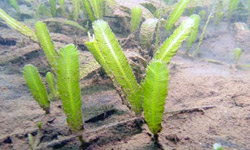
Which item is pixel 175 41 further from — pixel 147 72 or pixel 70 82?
pixel 70 82

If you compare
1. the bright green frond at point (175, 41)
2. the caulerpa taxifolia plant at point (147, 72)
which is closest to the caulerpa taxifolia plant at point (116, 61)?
the caulerpa taxifolia plant at point (147, 72)

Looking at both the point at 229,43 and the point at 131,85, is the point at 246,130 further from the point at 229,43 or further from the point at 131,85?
the point at 229,43

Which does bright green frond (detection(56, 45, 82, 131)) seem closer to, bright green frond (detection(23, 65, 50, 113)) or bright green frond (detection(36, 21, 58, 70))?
bright green frond (detection(23, 65, 50, 113))

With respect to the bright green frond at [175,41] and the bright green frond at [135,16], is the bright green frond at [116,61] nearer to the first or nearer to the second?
the bright green frond at [175,41]

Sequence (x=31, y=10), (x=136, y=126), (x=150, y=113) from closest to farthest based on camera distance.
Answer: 1. (x=150, y=113)
2. (x=136, y=126)
3. (x=31, y=10)

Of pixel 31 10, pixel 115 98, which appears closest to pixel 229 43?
pixel 115 98

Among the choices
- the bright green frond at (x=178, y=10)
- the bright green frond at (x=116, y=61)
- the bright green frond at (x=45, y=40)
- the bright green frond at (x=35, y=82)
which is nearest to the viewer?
the bright green frond at (x=116, y=61)
